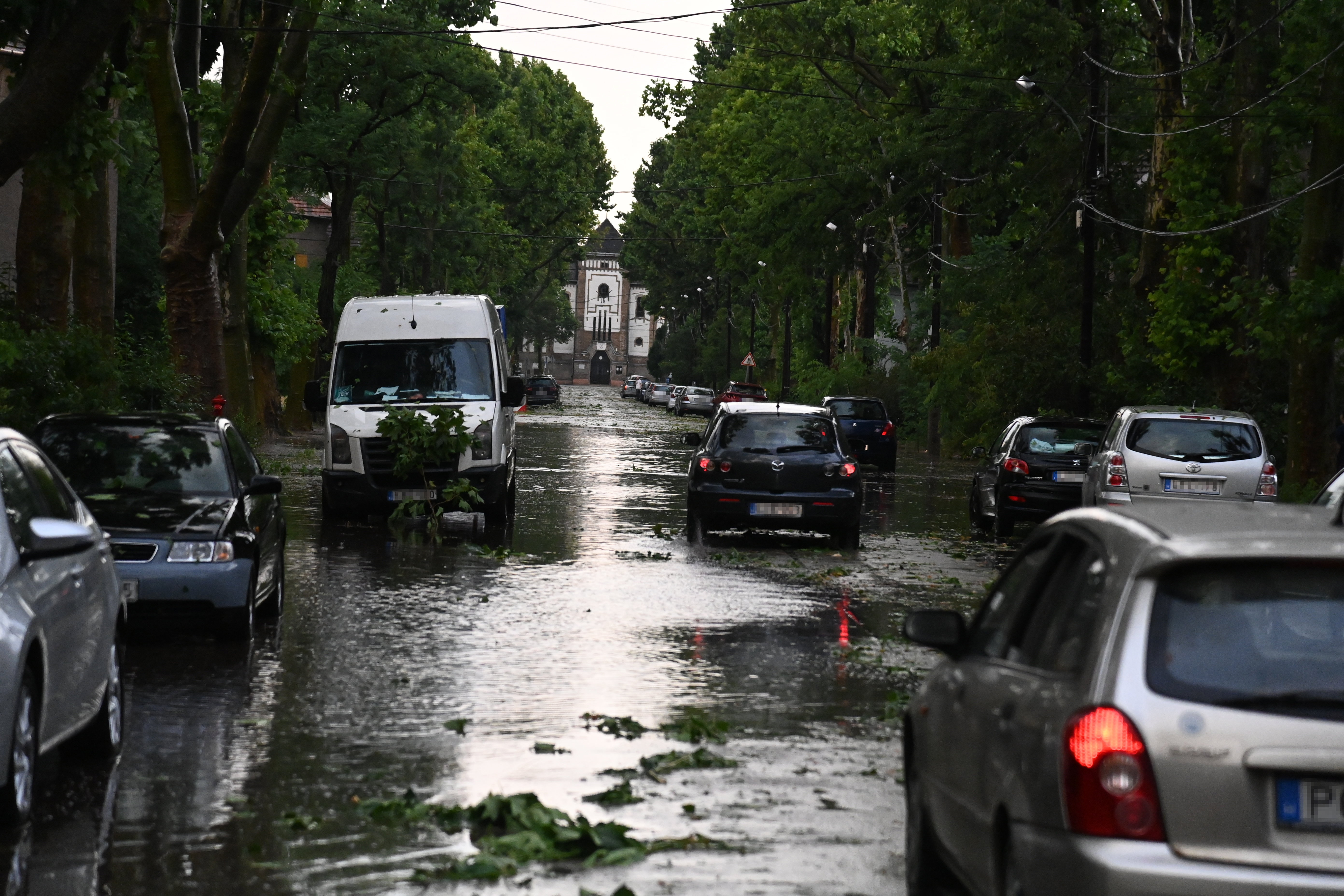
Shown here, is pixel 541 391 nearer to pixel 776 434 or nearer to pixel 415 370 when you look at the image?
pixel 415 370

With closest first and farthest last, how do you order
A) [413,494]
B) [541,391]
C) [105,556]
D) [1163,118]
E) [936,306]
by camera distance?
[105,556] → [413,494] → [1163,118] → [936,306] → [541,391]

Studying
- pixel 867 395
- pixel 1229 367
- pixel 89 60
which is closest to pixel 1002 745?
pixel 89 60

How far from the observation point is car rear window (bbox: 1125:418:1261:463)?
2094 centimetres

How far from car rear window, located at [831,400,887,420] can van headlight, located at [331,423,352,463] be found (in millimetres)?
20077

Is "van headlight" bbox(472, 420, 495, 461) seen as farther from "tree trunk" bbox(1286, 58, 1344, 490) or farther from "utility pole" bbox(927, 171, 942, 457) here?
"utility pole" bbox(927, 171, 942, 457)

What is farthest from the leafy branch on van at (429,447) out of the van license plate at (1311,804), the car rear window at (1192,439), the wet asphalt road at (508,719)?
the van license plate at (1311,804)

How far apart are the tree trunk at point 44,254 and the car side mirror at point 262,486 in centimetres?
1030

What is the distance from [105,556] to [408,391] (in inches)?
566

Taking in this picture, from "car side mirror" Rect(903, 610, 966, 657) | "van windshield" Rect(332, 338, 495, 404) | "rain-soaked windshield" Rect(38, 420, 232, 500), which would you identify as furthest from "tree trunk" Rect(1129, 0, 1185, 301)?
"car side mirror" Rect(903, 610, 966, 657)

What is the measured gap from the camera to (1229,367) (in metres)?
33.1

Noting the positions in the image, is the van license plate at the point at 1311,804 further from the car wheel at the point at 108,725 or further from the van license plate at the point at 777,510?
the van license plate at the point at 777,510

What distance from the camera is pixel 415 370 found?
23344 mm

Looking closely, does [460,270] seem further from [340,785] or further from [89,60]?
[340,785]

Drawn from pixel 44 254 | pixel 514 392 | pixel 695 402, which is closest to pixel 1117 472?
pixel 514 392
